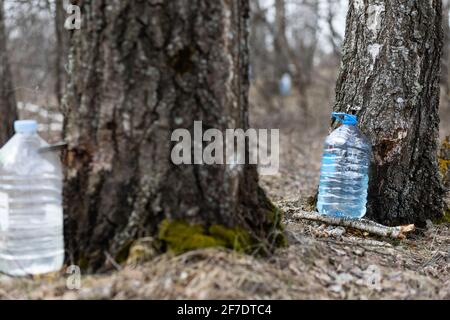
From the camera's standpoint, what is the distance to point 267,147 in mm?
10219

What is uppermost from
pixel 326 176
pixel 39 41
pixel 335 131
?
pixel 39 41

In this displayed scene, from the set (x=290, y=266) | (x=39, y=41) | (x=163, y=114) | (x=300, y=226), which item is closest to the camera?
(x=163, y=114)

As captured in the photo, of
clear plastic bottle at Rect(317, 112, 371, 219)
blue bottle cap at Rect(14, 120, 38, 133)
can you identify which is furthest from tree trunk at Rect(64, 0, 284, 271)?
clear plastic bottle at Rect(317, 112, 371, 219)

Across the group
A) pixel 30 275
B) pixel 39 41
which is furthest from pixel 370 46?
pixel 39 41

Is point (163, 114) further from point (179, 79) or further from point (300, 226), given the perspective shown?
point (300, 226)

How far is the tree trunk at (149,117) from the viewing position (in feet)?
9.06

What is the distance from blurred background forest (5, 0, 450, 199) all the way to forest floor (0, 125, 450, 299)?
2.38m

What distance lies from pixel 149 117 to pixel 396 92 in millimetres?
2331

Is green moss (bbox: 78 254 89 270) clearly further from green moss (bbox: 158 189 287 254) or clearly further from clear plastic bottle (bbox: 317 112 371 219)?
clear plastic bottle (bbox: 317 112 371 219)

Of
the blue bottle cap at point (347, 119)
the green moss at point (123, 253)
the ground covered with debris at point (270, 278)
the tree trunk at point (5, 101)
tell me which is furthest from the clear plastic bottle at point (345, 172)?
the tree trunk at point (5, 101)

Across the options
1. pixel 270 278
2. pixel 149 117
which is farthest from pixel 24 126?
pixel 270 278

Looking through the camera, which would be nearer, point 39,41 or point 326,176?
point 326,176

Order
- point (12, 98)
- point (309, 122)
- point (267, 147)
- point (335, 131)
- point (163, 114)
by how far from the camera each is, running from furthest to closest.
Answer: point (309, 122)
point (267, 147)
point (12, 98)
point (335, 131)
point (163, 114)

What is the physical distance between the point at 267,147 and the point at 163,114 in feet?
24.7
